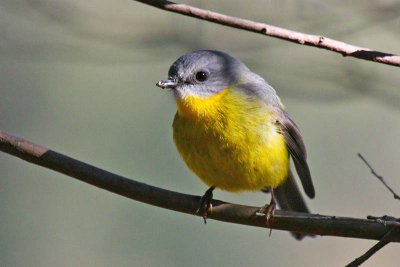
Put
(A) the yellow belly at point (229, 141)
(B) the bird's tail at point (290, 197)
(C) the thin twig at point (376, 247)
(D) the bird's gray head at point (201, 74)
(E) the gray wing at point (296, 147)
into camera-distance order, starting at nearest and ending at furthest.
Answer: (C) the thin twig at point (376, 247), (A) the yellow belly at point (229, 141), (D) the bird's gray head at point (201, 74), (E) the gray wing at point (296, 147), (B) the bird's tail at point (290, 197)

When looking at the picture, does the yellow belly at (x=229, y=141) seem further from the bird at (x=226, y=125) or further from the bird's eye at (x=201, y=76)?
the bird's eye at (x=201, y=76)

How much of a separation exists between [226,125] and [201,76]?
1.35 ft

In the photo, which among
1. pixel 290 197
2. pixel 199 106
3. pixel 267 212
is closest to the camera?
pixel 267 212

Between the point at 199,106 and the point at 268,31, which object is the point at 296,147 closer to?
the point at 199,106

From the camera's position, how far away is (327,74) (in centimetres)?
576

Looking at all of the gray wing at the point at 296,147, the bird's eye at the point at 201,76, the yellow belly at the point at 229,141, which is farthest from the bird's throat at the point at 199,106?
the gray wing at the point at 296,147

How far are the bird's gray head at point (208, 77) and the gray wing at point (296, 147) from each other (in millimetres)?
150

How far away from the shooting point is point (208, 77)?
194 inches

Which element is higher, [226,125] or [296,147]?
[226,125]

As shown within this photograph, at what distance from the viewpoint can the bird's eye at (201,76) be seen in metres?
4.89

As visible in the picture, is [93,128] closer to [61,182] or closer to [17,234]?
[61,182]

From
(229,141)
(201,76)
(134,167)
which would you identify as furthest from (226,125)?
(134,167)

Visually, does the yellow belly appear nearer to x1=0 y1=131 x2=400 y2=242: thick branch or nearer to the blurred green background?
x1=0 y1=131 x2=400 y2=242: thick branch

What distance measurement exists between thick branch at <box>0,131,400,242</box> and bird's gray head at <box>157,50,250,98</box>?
0.91m
